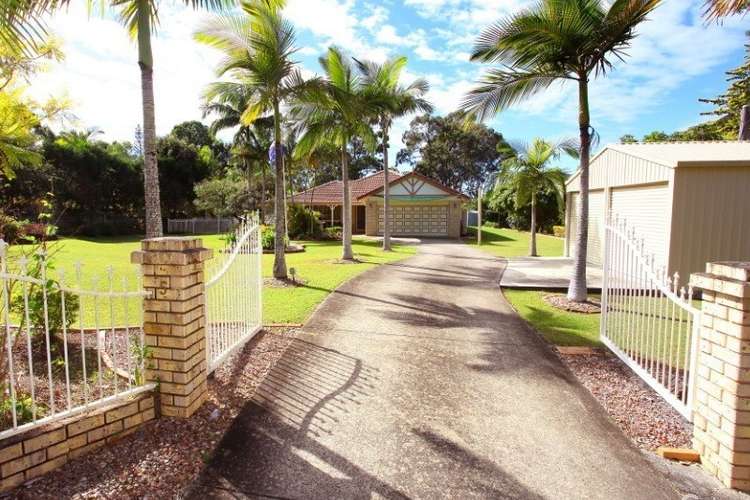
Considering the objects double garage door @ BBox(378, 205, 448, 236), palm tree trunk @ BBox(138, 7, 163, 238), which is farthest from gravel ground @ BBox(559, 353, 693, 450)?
double garage door @ BBox(378, 205, 448, 236)

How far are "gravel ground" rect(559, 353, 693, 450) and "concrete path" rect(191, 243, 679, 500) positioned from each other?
7.0 inches

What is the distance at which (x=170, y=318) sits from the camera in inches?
149

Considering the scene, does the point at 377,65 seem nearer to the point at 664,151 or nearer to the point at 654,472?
the point at 664,151

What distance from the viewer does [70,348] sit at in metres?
5.54

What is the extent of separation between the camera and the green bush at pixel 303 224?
82.1 ft

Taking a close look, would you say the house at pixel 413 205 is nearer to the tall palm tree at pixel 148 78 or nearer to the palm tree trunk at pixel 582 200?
the palm tree trunk at pixel 582 200

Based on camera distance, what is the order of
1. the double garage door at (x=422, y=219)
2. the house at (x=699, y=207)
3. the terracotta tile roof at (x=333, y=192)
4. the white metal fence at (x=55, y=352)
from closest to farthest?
the white metal fence at (x=55, y=352), the house at (x=699, y=207), the double garage door at (x=422, y=219), the terracotta tile roof at (x=333, y=192)

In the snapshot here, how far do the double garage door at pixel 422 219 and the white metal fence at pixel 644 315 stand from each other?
21843 mm

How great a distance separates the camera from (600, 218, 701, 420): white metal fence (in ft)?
13.4

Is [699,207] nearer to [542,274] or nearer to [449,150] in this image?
[542,274]

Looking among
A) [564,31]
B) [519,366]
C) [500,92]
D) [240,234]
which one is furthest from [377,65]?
[519,366]

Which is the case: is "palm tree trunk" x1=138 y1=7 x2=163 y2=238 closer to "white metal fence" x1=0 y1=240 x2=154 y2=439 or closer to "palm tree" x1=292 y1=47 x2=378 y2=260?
A: "white metal fence" x1=0 y1=240 x2=154 y2=439

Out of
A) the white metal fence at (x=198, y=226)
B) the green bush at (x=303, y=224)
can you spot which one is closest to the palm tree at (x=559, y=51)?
the green bush at (x=303, y=224)

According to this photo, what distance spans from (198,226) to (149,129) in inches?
1185
